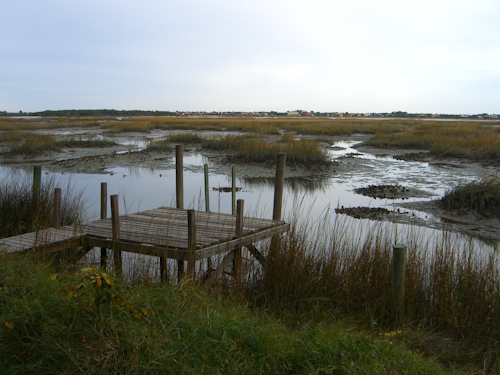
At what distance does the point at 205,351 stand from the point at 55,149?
70.4 feet

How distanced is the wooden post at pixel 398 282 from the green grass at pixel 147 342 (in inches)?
35.5

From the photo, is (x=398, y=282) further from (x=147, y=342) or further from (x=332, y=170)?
(x=332, y=170)

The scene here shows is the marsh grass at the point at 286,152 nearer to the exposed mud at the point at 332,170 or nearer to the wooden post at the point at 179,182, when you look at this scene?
the exposed mud at the point at 332,170

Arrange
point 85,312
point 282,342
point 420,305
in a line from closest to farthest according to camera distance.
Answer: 1. point 85,312
2. point 282,342
3. point 420,305

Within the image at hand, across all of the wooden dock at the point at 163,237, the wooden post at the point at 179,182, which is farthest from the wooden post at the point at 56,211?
the wooden post at the point at 179,182

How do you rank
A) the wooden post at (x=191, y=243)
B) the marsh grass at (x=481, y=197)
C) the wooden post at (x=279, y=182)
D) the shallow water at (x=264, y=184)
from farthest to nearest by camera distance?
the shallow water at (x=264, y=184)
the marsh grass at (x=481, y=197)
the wooden post at (x=279, y=182)
the wooden post at (x=191, y=243)

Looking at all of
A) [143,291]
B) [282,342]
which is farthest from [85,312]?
[282,342]

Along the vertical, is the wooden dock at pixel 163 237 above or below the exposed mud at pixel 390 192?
above

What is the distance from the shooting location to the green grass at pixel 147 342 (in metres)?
2.67

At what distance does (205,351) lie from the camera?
9.36 feet

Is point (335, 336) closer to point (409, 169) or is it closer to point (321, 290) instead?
point (321, 290)

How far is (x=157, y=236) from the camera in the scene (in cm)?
500

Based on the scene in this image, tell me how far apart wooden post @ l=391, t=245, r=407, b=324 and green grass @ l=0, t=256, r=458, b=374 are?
0.90 metres

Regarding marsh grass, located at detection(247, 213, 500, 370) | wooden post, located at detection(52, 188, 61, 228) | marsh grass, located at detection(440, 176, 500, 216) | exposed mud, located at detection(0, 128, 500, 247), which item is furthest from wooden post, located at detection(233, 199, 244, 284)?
marsh grass, located at detection(440, 176, 500, 216)
